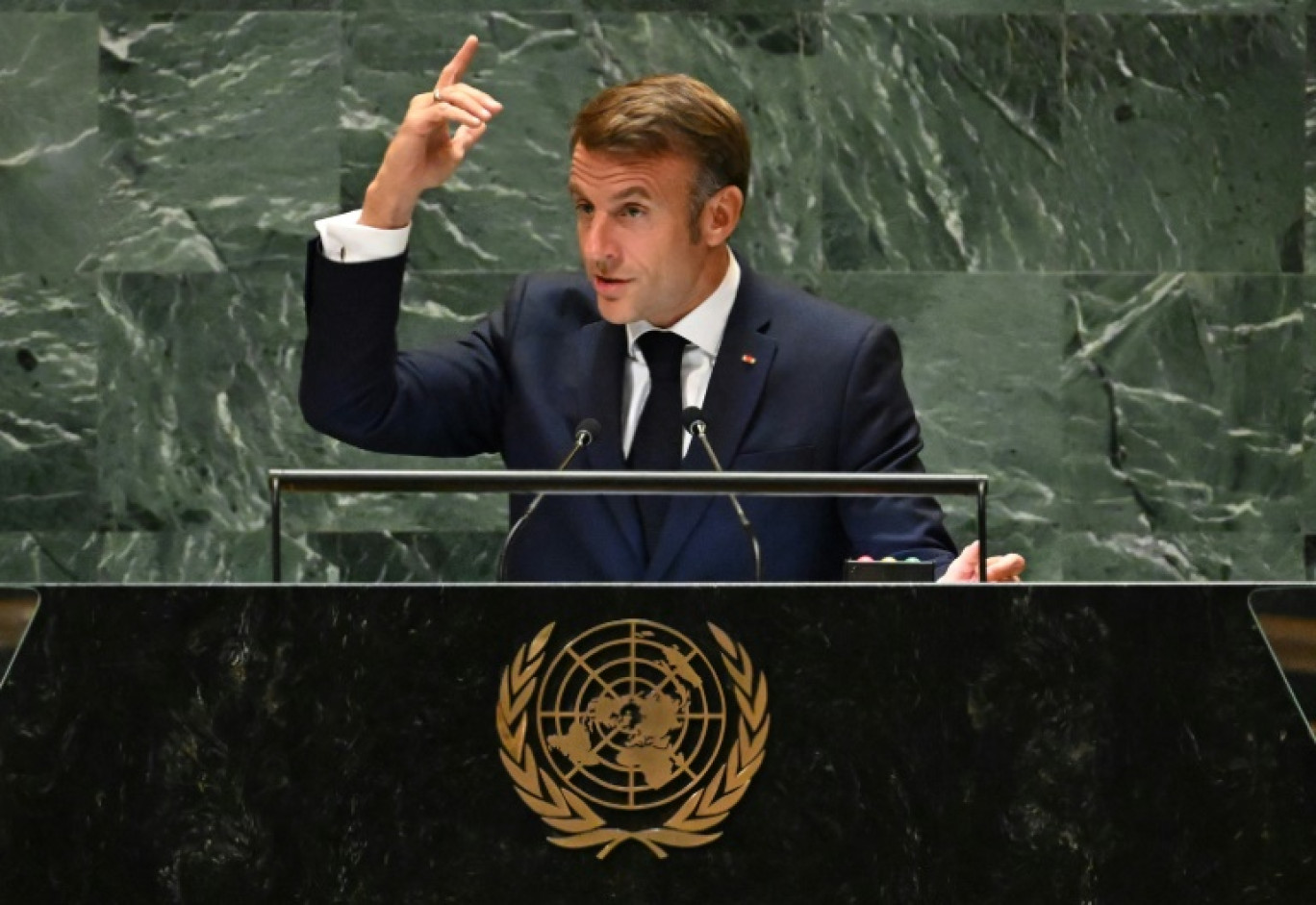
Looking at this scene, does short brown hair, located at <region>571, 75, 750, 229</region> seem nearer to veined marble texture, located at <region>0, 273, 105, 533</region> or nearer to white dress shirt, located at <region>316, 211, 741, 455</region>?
white dress shirt, located at <region>316, 211, 741, 455</region>

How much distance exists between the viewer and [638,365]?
364 cm

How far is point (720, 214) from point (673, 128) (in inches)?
6.6

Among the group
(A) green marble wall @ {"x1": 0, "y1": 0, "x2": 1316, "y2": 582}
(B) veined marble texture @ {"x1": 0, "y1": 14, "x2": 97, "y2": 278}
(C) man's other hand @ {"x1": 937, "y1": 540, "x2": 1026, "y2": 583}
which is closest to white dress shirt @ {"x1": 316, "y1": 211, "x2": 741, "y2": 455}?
(C) man's other hand @ {"x1": 937, "y1": 540, "x2": 1026, "y2": 583}

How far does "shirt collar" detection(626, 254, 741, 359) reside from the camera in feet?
12.0

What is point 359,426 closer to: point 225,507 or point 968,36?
point 225,507

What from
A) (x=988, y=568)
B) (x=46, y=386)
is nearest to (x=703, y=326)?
(x=988, y=568)

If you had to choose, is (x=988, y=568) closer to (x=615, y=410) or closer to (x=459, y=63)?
(x=615, y=410)

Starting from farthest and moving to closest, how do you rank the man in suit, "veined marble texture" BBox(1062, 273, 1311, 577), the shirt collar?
"veined marble texture" BBox(1062, 273, 1311, 577) < the shirt collar < the man in suit

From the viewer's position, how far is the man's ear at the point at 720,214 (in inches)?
144

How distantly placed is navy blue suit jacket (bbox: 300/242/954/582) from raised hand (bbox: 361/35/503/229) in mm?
102

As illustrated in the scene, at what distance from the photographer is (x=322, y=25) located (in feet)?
17.0
